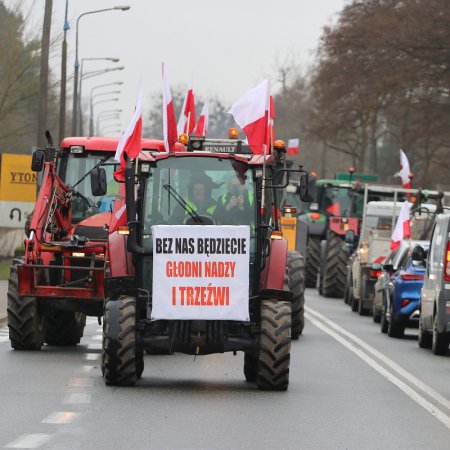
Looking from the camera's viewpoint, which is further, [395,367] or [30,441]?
[395,367]

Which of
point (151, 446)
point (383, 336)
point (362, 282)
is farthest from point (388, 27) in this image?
point (151, 446)

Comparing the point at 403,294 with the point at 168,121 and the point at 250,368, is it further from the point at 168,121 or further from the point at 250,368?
the point at 250,368

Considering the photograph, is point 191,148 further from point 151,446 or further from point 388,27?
point 388,27

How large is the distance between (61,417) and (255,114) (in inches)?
274

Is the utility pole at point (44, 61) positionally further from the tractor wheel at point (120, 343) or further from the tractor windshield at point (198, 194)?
the tractor wheel at point (120, 343)

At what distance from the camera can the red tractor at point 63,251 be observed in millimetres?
20547

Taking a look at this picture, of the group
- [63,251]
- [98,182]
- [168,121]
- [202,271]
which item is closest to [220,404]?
[202,271]

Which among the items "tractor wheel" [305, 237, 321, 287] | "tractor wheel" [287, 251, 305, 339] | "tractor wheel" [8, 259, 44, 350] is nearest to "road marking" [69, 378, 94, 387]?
"tractor wheel" [8, 259, 44, 350]

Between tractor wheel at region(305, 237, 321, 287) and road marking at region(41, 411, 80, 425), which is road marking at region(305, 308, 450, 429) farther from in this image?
tractor wheel at region(305, 237, 321, 287)

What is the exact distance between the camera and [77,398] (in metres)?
14.9

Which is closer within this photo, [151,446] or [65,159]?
[151,446]

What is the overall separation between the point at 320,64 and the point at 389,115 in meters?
4.66

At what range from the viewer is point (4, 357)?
64.8 ft

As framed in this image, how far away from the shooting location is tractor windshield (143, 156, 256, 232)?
17047mm
